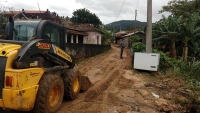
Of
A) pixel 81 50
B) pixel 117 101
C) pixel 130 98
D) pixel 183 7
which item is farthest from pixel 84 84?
pixel 183 7

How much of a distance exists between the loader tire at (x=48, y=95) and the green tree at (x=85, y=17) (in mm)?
37643

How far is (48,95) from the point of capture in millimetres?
4500

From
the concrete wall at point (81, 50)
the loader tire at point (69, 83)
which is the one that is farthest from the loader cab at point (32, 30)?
the concrete wall at point (81, 50)

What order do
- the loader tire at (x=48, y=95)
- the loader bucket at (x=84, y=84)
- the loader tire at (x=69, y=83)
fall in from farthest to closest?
the loader bucket at (x=84, y=84), the loader tire at (x=69, y=83), the loader tire at (x=48, y=95)

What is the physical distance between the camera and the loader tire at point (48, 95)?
4297mm

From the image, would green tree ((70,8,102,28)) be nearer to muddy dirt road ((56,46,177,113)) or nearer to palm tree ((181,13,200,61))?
palm tree ((181,13,200,61))

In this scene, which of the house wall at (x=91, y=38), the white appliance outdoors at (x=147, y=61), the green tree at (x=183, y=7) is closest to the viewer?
the white appliance outdoors at (x=147, y=61)

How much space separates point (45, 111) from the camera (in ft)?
14.5

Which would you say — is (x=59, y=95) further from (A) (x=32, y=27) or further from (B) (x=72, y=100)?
(A) (x=32, y=27)

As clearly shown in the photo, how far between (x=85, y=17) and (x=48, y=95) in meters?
38.6

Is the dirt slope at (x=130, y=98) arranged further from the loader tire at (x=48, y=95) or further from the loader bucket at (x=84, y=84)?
the loader tire at (x=48, y=95)

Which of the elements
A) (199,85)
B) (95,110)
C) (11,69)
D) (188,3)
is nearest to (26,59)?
(11,69)

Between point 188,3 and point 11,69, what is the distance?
2364 cm

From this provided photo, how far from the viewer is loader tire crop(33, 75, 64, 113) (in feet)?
14.1
